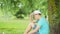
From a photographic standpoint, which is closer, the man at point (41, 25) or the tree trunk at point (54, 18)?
the man at point (41, 25)

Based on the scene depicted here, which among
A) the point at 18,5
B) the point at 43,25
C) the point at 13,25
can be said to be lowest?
the point at 13,25

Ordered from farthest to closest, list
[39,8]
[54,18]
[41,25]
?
[39,8] → [54,18] → [41,25]

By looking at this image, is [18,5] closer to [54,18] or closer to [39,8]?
[39,8]

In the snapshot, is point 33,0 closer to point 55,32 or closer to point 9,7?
point 9,7

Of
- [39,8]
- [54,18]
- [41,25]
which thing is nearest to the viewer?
[41,25]

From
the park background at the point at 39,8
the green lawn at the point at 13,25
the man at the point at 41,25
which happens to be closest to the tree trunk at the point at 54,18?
the park background at the point at 39,8

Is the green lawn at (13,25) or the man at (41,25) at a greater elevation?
the man at (41,25)

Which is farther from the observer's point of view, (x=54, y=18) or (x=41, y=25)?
(x=54, y=18)

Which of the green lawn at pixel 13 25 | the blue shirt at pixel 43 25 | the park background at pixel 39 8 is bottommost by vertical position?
the green lawn at pixel 13 25

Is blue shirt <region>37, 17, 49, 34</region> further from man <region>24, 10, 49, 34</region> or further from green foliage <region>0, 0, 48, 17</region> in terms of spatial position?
green foliage <region>0, 0, 48, 17</region>

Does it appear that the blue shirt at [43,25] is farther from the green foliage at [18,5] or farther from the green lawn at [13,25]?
the green lawn at [13,25]

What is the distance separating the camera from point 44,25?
4.84 m

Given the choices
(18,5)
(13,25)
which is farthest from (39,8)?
(13,25)

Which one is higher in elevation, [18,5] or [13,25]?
[18,5]
